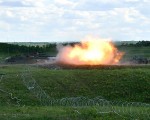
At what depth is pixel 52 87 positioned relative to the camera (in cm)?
3781

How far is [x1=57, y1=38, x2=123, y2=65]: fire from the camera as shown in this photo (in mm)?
54375

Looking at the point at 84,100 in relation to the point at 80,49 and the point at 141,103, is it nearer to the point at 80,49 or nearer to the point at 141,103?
the point at 141,103

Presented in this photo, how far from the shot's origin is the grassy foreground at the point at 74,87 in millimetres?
29516

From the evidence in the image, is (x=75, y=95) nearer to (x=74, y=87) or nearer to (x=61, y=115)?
(x=74, y=87)

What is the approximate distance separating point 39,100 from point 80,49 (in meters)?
23.3

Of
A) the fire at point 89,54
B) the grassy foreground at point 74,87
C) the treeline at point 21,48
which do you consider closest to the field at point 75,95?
the grassy foreground at point 74,87

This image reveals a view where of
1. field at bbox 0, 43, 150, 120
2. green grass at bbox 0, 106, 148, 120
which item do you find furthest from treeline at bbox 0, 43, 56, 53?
green grass at bbox 0, 106, 148, 120

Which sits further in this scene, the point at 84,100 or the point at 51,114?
the point at 84,100

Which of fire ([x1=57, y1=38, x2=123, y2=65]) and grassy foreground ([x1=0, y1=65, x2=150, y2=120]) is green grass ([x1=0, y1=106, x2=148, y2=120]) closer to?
grassy foreground ([x1=0, y1=65, x2=150, y2=120])

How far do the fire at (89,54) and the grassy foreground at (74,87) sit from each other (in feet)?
34.6

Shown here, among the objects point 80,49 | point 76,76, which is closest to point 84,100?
point 76,76

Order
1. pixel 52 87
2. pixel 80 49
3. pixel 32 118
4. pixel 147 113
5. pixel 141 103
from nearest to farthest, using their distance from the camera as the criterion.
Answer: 1. pixel 32 118
2. pixel 147 113
3. pixel 141 103
4. pixel 52 87
5. pixel 80 49

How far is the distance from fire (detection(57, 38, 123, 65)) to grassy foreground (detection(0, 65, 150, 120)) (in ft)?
34.6

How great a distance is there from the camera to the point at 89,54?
2181 inches
